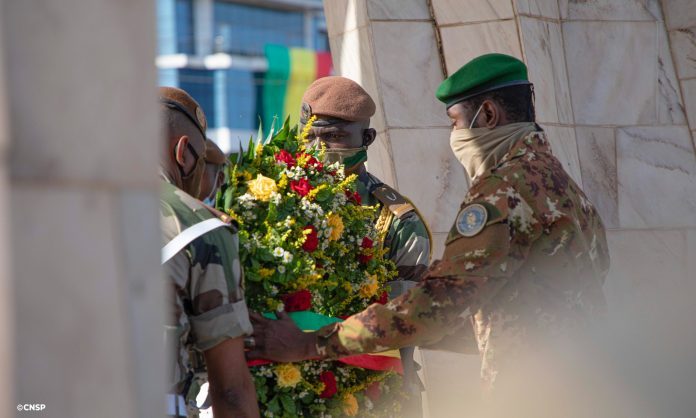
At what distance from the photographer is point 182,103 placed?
10.8 feet

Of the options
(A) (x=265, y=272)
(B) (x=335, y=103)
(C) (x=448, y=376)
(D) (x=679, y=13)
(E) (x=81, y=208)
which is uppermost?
(D) (x=679, y=13)

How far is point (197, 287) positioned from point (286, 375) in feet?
2.36

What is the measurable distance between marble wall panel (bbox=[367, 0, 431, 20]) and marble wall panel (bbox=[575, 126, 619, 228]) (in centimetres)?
128

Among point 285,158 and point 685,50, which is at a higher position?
point 685,50

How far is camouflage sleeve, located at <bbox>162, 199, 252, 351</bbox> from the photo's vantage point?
3.03 m

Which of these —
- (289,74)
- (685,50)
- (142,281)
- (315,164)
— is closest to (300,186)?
(315,164)

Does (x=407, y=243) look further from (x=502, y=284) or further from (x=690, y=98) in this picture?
(x=690, y=98)

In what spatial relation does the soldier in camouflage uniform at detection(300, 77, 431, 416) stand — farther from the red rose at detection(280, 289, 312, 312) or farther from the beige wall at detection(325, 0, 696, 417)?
the beige wall at detection(325, 0, 696, 417)

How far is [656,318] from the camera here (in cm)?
519

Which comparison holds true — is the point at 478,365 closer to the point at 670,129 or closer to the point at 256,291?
the point at 670,129

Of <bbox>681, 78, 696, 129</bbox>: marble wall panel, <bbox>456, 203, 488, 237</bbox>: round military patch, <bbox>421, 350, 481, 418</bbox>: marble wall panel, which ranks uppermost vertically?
<bbox>681, 78, 696, 129</bbox>: marble wall panel

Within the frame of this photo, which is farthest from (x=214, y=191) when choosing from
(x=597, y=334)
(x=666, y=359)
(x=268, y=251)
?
(x=666, y=359)

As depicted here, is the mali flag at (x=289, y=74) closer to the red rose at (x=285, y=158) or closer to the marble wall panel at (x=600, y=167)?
the marble wall panel at (x=600, y=167)

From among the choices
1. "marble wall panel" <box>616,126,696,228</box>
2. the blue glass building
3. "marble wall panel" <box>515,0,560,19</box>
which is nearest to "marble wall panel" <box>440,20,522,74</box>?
"marble wall panel" <box>515,0,560,19</box>
